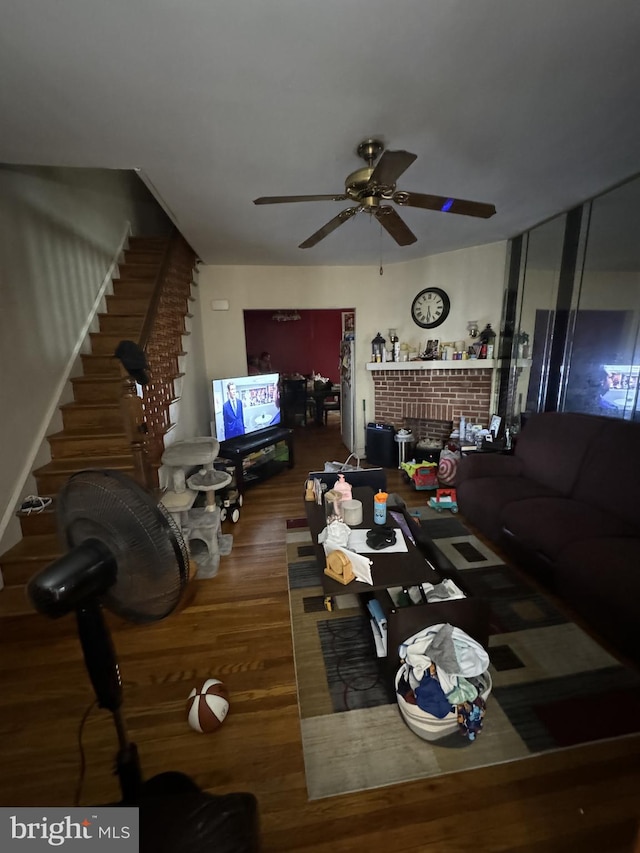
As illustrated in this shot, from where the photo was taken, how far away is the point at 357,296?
4281 millimetres

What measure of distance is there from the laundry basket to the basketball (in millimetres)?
689

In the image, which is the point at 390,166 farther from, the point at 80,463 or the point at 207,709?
the point at 80,463

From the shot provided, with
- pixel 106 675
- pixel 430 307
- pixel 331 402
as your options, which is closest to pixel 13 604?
pixel 106 675

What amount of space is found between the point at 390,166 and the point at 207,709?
7.44 ft

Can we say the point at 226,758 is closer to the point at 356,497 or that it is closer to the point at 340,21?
the point at 356,497

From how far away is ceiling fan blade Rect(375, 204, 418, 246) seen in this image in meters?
1.78

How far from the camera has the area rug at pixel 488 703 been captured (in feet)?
3.93

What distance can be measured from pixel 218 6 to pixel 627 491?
2.86 m

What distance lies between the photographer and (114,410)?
2.67 m

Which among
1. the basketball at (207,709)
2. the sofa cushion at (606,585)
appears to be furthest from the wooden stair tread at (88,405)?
the sofa cushion at (606,585)

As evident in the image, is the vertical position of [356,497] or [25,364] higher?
[25,364]

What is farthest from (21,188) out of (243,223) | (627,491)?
(627,491)

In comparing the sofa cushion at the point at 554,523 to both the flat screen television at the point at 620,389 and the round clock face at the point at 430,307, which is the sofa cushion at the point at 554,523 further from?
the round clock face at the point at 430,307

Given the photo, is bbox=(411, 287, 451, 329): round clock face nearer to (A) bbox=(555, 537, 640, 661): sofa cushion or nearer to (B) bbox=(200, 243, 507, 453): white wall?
(B) bbox=(200, 243, 507, 453): white wall
